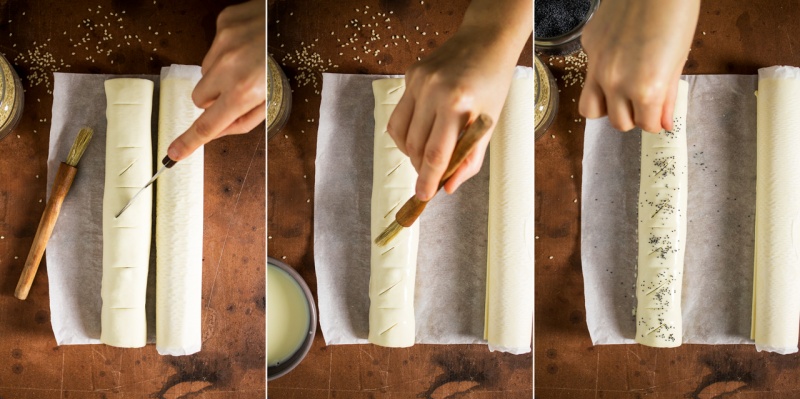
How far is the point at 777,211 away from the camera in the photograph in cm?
45

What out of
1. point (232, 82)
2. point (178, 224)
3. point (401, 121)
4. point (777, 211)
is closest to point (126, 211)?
point (178, 224)

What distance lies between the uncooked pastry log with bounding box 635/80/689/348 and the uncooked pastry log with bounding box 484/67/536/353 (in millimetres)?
94

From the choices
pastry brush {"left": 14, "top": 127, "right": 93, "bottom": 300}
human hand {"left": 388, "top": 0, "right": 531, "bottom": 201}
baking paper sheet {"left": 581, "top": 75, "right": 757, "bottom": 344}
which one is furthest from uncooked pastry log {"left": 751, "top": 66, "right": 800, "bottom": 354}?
pastry brush {"left": 14, "top": 127, "right": 93, "bottom": 300}

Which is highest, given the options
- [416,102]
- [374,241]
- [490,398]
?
[416,102]

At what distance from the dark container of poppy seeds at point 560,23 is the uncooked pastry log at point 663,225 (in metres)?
0.10

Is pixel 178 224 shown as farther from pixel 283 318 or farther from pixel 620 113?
pixel 620 113

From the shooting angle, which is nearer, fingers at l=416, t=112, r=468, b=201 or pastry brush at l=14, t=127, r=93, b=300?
fingers at l=416, t=112, r=468, b=201

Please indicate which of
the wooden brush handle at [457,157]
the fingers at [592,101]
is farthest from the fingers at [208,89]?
the fingers at [592,101]

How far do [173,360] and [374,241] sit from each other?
0.91 ft

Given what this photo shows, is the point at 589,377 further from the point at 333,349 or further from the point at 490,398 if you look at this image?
the point at 333,349

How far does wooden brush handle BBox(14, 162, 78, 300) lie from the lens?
0.48 m

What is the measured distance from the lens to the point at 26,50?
483mm

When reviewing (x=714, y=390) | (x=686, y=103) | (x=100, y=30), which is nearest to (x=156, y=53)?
(x=100, y=30)

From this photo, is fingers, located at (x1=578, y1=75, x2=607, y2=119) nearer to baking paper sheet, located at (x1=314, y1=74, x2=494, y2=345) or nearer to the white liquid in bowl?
baking paper sheet, located at (x1=314, y1=74, x2=494, y2=345)
